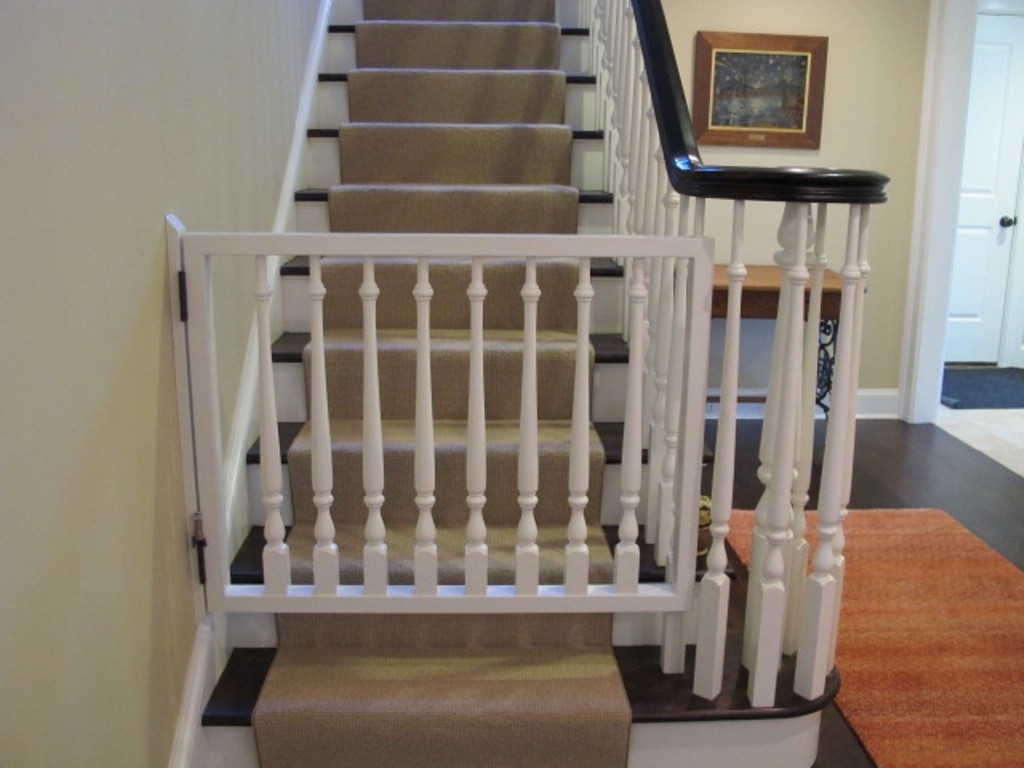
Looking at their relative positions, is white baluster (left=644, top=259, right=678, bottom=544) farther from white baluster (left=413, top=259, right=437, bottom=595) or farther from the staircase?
white baluster (left=413, top=259, right=437, bottom=595)

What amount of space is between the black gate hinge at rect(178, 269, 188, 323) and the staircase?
0.10 feet

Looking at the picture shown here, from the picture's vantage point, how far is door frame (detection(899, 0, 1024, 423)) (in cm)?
406

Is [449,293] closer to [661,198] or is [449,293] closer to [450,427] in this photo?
[450,427]

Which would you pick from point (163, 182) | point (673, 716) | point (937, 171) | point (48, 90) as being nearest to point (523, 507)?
point (673, 716)

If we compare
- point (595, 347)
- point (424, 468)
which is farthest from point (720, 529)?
point (595, 347)

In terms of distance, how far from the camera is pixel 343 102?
3064mm

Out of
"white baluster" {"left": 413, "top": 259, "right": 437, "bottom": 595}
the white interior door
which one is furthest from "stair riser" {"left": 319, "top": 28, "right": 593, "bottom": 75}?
the white interior door

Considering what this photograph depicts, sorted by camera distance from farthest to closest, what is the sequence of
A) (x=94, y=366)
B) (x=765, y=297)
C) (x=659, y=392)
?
1. (x=765, y=297)
2. (x=659, y=392)
3. (x=94, y=366)

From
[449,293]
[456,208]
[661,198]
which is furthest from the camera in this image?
[456,208]

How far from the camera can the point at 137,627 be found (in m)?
1.53

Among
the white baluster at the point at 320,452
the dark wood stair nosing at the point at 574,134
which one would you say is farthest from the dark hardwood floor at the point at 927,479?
the white baluster at the point at 320,452

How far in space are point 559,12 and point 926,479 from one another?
230 centimetres

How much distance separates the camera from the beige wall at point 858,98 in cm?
411

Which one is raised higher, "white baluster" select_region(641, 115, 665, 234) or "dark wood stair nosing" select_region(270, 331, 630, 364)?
"white baluster" select_region(641, 115, 665, 234)
